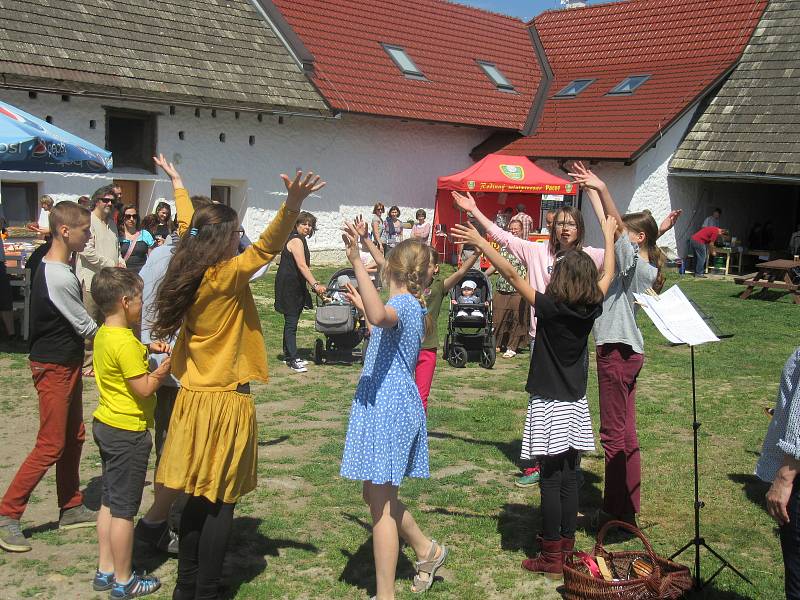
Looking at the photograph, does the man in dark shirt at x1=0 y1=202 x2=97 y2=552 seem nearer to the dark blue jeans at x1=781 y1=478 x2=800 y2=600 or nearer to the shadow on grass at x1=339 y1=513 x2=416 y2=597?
the shadow on grass at x1=339 y1=513 x2=416 y2=597

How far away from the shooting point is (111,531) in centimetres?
447

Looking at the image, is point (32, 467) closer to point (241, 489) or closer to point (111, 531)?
point (111, 531)

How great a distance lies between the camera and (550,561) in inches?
197

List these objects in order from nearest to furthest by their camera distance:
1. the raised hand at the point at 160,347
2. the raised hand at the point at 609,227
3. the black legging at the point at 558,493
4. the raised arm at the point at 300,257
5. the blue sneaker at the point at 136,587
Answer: the blue sneaker at the point at 136,587
the raised hand at the point at 160,347
the black legging at the point at 558,493
the raised hand at the point at 609,227
the raised arm at the point at 300,257

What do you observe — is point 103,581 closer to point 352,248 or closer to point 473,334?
point 352,248

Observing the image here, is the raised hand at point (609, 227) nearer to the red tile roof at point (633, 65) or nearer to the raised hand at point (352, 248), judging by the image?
the raised hand at point (352, 248)

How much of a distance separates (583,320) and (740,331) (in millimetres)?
9977

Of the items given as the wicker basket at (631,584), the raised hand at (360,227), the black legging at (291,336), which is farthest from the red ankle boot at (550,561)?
the black legging at (291,336)

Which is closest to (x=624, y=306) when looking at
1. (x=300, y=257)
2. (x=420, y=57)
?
(x=300, y=257)

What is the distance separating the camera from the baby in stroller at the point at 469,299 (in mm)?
11320

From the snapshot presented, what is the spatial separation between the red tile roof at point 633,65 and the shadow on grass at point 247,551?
1823cm

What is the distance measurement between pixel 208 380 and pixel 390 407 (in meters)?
0.85

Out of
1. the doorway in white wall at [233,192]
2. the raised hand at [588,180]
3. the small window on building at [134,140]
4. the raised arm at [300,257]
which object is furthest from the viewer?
the doorway in white wall at [233,192]

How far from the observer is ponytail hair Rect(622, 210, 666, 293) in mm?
5648
